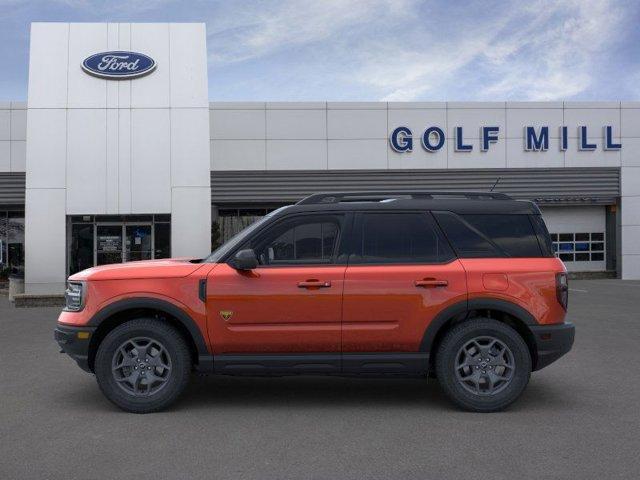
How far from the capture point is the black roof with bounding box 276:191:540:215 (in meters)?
6.02

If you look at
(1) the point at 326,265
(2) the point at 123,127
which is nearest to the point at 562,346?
(1) the point at 326,265

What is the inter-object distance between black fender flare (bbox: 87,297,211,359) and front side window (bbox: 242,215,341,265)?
31.5 inches

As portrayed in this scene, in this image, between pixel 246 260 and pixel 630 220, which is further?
pixel 630 220

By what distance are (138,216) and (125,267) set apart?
15140 mm

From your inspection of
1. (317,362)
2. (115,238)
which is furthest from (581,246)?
(317,362)

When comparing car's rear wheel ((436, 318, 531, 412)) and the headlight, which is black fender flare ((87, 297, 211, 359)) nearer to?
the headlight

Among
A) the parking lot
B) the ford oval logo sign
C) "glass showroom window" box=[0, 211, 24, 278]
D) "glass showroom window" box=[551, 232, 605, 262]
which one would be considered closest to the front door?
the parking lot

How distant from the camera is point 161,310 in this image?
5.77m

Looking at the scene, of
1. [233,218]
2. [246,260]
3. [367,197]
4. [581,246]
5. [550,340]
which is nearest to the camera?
[246,260]

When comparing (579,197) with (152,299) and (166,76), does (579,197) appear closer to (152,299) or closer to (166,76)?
(166,76)

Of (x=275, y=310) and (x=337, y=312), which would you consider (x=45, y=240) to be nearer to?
(x=275, y=310)

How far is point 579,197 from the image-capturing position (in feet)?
89.4

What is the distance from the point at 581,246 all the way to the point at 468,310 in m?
24.8

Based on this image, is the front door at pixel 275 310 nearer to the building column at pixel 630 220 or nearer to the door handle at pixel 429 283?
the door handle at pixel 429 283
